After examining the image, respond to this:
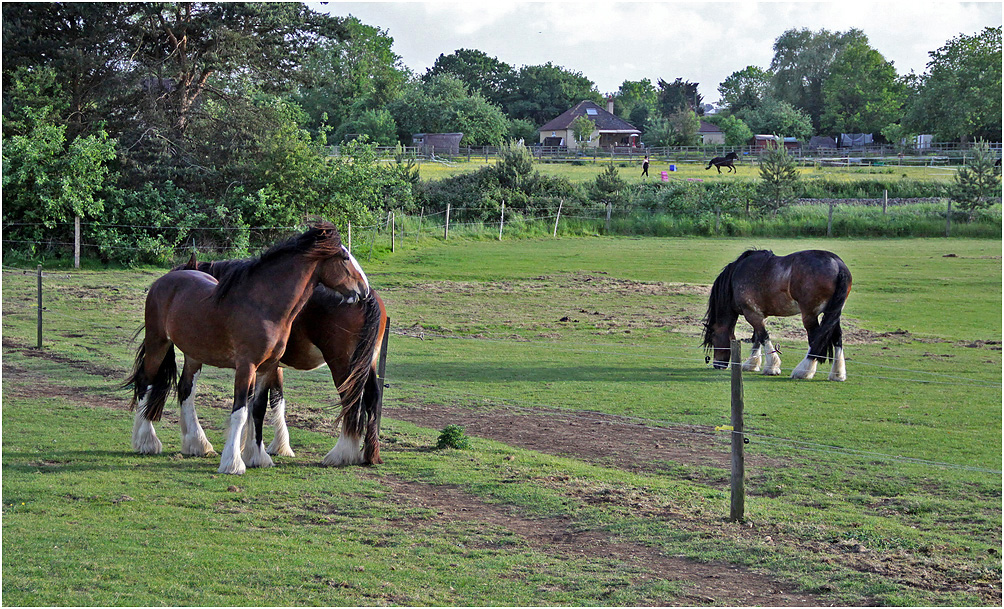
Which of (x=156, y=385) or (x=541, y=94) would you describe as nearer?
(x=156, y=385)

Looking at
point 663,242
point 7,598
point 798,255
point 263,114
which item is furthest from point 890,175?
point 7,598

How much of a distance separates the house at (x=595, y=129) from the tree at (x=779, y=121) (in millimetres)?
9907

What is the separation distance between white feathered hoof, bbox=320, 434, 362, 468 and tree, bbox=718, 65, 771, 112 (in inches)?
3136

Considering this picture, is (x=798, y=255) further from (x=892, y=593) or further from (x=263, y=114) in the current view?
(x=263, y=114)

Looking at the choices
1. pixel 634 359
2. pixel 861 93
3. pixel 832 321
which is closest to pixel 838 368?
pixel 832 321

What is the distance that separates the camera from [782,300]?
12.3m

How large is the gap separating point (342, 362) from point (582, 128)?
66926 mm

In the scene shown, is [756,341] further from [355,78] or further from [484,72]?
[484,72]

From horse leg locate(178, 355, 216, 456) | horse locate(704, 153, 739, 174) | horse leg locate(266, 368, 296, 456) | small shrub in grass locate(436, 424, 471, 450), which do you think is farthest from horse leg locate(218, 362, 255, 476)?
horse locate(704, 153, 739, 174)

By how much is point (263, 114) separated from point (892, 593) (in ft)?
79.1

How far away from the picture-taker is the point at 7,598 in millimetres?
4645

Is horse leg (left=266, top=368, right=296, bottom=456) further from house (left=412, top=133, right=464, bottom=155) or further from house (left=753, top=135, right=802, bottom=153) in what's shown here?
house (left=753, top=135, right=802, bottom=153)

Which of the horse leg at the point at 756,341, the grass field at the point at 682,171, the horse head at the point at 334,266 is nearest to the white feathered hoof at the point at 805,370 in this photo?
the horse leg at the point at 756,341

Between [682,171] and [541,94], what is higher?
[541,94]
